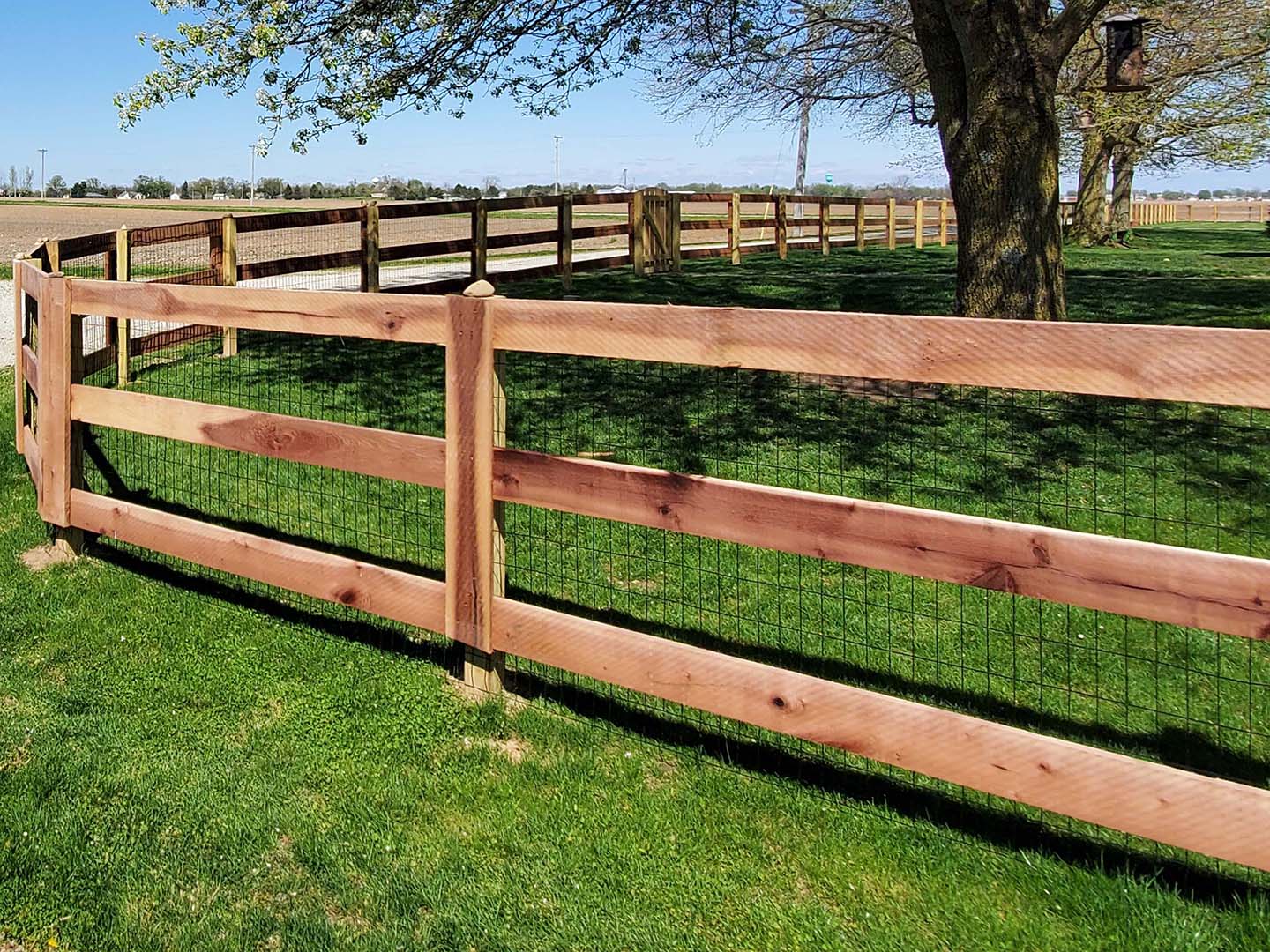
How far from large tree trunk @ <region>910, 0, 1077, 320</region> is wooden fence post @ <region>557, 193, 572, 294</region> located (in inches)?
293

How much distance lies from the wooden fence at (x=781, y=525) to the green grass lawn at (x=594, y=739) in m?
0.27

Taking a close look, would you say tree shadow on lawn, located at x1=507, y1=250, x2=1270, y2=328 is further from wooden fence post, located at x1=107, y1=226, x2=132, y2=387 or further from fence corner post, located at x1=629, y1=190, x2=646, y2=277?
wooden fence post, located at x1=107, y1=226, x2=132, y2=387

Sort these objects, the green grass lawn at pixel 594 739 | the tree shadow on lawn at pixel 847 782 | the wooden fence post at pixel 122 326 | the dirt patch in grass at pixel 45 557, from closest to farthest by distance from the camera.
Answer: the green grass lawn at pixel 594 739
the tree shadow on lawn at pixel 847 782
the dirt patch in grass at pixel 45 557
the wooden fence post at pixel 122 326

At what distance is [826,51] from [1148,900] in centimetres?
1400

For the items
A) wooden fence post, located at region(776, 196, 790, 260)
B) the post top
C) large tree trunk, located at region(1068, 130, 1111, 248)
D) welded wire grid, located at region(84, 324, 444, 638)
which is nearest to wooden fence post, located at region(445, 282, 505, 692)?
the post top

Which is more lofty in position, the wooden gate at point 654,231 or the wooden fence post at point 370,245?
the wooden gate at point 654,231

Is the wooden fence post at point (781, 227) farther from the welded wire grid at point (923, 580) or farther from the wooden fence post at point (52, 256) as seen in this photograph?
the wooden fence post at point (52, 256)

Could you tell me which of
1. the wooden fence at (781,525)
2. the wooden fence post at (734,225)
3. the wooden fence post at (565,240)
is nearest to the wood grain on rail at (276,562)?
the wooden fence at (781,525)

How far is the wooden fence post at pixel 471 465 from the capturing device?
12.3 ft

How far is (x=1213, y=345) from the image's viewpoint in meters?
2.62

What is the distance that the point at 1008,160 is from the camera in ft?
27.5

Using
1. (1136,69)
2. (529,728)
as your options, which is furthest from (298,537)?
(1136,69)

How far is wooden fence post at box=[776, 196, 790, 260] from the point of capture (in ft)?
71.7

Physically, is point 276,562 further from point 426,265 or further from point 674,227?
point 426,265
